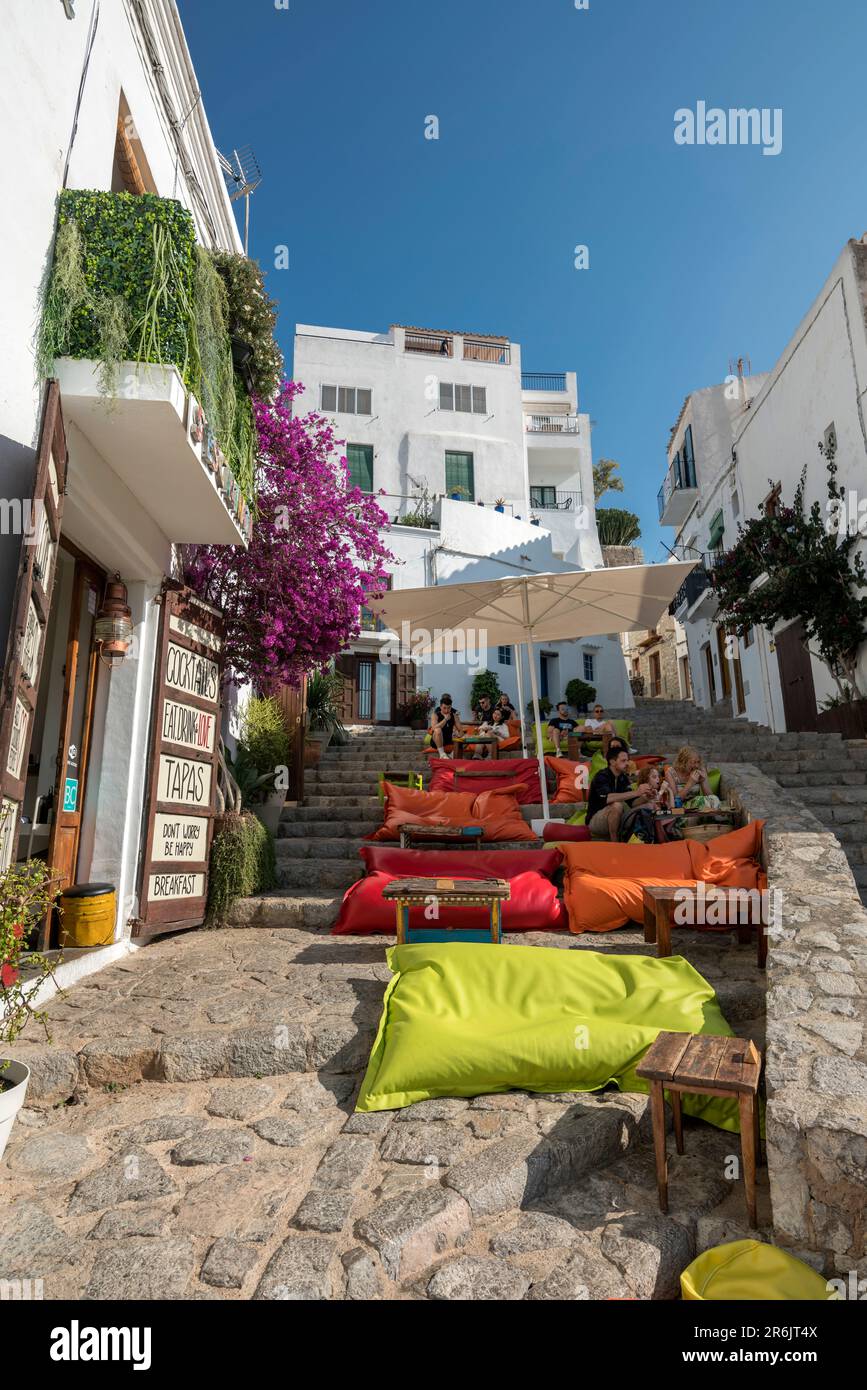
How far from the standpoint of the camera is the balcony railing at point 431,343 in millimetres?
28562

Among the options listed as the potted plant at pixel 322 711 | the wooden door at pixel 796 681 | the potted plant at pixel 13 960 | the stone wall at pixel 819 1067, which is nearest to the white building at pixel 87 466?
the potted plant at pixel 13 960

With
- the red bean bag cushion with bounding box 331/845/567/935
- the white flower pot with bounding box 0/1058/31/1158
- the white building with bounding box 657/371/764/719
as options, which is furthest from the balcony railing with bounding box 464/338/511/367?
Answer: the white flower pot with bounding box 0/1058/31/1158

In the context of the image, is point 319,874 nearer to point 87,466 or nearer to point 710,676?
point 87,466

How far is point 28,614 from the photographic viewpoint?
3.93 meters

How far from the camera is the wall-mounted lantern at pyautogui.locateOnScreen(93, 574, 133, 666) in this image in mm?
6000

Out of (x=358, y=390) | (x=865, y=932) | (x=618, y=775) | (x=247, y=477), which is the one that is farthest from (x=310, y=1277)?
(x=358, y=390)

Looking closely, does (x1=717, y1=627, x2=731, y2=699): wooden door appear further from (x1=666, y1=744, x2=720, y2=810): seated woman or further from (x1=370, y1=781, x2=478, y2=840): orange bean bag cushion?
(x1=370, y1=781, x2=478, y2=840): orange bean bag cushion

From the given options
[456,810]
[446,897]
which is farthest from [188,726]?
[456,810]

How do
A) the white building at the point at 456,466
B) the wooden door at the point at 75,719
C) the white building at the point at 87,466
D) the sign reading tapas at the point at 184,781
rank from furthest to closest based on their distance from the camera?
1. the white building at the point at 456,466
2. the sign reading tapas at the point at 184,781
3. the wooden door at the point at 75,719
4. the white building at the point at 87,466

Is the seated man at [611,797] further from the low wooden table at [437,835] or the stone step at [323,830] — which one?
the stone step at [323,830]

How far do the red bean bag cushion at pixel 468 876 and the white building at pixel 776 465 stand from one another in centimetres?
837

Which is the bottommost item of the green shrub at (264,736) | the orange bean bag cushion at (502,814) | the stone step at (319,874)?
the stone step at (319,874)

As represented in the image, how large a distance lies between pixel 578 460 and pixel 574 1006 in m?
29.4

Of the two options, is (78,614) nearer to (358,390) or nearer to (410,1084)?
(410,1084)
